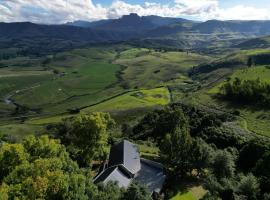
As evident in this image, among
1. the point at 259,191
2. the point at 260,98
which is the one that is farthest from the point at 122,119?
the point at 259,191

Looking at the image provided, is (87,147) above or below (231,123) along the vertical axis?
above

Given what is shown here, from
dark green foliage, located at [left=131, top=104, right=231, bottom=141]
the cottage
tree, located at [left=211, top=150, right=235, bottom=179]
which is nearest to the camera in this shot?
the cottage

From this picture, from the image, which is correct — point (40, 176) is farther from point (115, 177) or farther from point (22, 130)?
point (22, 130)

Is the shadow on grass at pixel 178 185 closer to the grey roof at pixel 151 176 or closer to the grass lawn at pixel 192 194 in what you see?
the grass lawn at pixel 192 194

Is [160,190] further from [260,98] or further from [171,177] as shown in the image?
[260,98]

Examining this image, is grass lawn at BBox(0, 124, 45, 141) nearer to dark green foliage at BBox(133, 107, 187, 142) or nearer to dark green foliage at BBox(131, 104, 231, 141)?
dark green foliage at BBox(133, 107, 187, 142)

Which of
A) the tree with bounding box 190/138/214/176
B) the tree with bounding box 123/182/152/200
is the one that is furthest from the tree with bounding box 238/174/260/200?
the tree with bounding box 123/182/152/200
